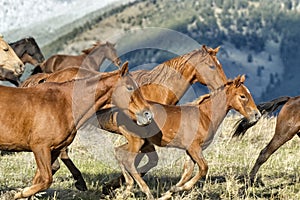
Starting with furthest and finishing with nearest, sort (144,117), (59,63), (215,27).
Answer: (215,27), (59,63), (144,117)

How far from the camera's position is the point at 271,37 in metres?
166

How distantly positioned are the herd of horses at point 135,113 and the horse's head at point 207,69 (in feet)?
0.05

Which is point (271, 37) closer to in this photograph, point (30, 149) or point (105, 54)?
point (105, 54)

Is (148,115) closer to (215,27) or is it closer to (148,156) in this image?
(148,156)

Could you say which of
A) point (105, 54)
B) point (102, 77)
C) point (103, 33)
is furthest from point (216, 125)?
point (103, 33)

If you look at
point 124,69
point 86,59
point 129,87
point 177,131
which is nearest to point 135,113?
point 129,87

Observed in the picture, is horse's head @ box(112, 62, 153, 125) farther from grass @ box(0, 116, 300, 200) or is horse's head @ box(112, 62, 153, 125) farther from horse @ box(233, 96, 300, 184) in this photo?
horse @ box(233, 96, 300, 184)

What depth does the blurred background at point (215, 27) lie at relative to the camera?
141 m

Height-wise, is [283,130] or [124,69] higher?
[124,69]

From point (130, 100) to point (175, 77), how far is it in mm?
1894

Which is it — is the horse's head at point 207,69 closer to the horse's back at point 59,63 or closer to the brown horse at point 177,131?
the brown horse at point 177,131

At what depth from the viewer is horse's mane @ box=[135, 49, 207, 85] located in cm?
890

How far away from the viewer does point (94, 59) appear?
18.0 meters

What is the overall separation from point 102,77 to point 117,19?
147 m
